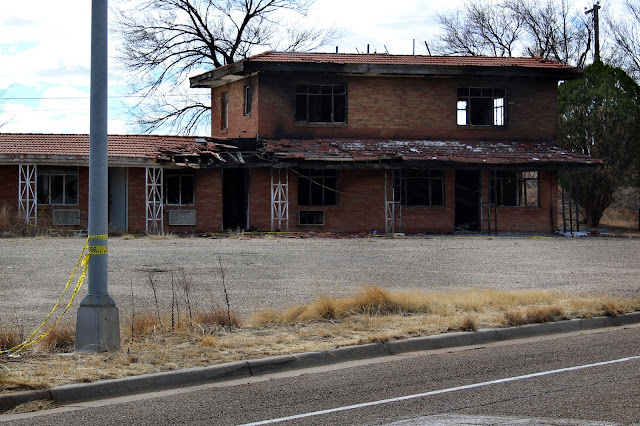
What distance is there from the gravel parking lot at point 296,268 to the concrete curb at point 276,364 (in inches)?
119

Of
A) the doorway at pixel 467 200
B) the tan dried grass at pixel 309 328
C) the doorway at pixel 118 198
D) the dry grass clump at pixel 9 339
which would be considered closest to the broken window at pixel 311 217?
the doorway at pixel 467 200

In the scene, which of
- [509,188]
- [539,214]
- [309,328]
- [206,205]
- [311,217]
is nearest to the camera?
[309,328]

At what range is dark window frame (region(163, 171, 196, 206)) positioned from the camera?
32750mm

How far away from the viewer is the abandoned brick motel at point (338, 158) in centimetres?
3153

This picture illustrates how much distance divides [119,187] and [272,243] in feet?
29.4

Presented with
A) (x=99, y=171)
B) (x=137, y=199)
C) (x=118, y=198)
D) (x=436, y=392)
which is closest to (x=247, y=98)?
(x=137, y=199)

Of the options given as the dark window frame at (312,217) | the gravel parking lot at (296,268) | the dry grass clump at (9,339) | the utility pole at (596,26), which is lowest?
the dry grass clump at (9,339)

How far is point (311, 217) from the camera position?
33094 millimetres

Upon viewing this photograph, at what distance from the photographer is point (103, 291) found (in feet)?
31.3

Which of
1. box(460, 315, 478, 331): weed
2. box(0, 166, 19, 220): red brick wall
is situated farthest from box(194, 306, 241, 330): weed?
box(0, 166, 19, 220): red brick wall

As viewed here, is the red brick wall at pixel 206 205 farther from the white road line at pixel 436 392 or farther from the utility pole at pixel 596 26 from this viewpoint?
the utility pole at pixel 596 26

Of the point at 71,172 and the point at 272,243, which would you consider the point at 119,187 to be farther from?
the point at 272,243

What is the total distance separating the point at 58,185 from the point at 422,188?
14531 millimetres

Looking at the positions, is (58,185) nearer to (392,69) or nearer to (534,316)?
(392,69)
